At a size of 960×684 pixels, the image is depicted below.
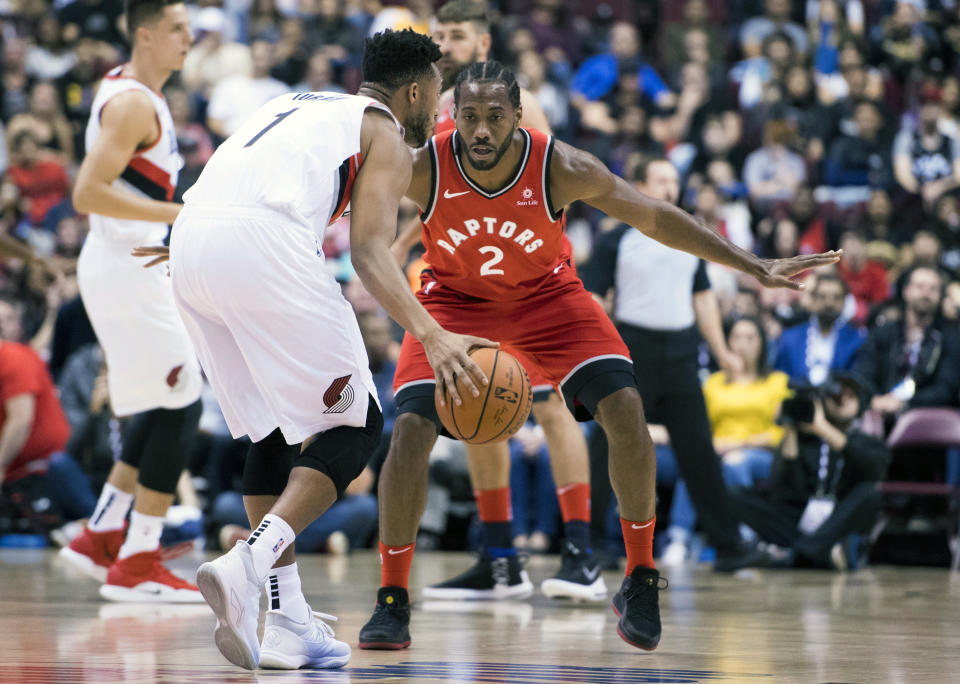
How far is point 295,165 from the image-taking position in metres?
4.44

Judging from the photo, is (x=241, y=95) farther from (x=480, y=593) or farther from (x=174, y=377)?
(x=480, y=593)

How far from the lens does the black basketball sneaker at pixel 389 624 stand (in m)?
5.00

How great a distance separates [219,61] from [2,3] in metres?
3.45

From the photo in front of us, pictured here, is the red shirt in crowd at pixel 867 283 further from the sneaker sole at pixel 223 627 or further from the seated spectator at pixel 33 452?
the sneaker sole at pixel 223 627

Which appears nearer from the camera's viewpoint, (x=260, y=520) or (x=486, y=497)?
(x=260, y=520)

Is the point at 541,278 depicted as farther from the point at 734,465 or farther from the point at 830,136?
the point at 830,136

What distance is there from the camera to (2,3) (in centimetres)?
1777

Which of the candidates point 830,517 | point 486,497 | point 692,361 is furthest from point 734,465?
point 486,497

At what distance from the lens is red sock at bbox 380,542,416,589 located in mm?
5211

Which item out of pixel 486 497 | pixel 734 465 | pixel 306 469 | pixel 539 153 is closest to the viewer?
pixel 306 469

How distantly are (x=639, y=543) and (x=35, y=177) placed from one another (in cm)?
1107

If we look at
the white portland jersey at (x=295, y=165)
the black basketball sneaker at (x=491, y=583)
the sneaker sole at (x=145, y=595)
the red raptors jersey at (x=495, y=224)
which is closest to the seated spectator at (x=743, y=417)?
the black basketball sneaker at (x=491, y=583)

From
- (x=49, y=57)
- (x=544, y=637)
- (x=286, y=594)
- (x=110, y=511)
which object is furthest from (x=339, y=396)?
(x=49, y=57)

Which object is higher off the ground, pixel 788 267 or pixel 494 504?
pixel 788 267
